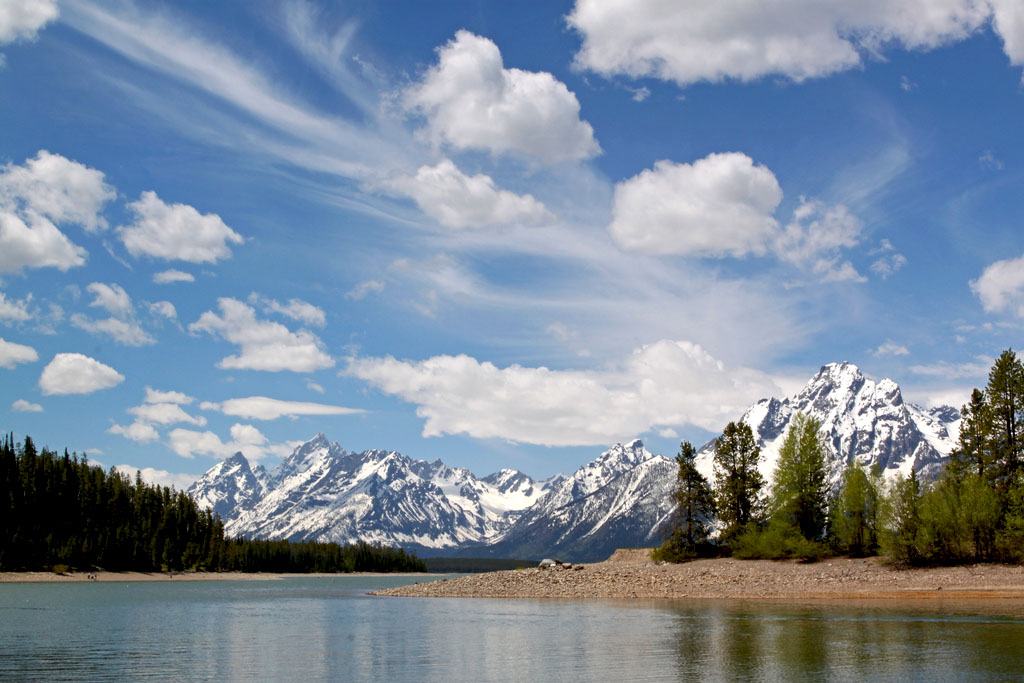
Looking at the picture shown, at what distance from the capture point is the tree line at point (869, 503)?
78625 millimetres

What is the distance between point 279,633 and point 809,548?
193ft

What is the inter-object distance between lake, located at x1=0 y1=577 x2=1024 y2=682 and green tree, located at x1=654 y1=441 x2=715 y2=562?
92.1 ft

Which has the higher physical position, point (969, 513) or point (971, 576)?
point (969, 513)

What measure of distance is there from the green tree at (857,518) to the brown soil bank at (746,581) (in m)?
3.54

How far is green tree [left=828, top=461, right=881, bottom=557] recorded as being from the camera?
88.9 m

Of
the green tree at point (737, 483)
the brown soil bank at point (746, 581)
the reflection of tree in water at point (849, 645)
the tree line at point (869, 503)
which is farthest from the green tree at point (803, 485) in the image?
the reflection of tree in water at point (849, 645)

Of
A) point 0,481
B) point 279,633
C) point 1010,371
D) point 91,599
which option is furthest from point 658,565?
point 0,481

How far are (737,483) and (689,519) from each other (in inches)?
335

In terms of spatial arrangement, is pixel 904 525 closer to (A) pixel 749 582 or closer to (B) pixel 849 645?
(A) pixel 749 582

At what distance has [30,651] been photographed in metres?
43.4

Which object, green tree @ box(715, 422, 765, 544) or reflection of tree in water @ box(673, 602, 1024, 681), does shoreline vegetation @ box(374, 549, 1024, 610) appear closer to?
green tree @ box(715, 422, 765, 544)

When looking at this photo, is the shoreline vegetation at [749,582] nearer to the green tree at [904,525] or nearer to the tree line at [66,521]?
the green tree at [904,525]

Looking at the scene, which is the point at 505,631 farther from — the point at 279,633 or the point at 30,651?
the point at 30,651

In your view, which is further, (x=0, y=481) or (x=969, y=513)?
(x=0, y=481)
